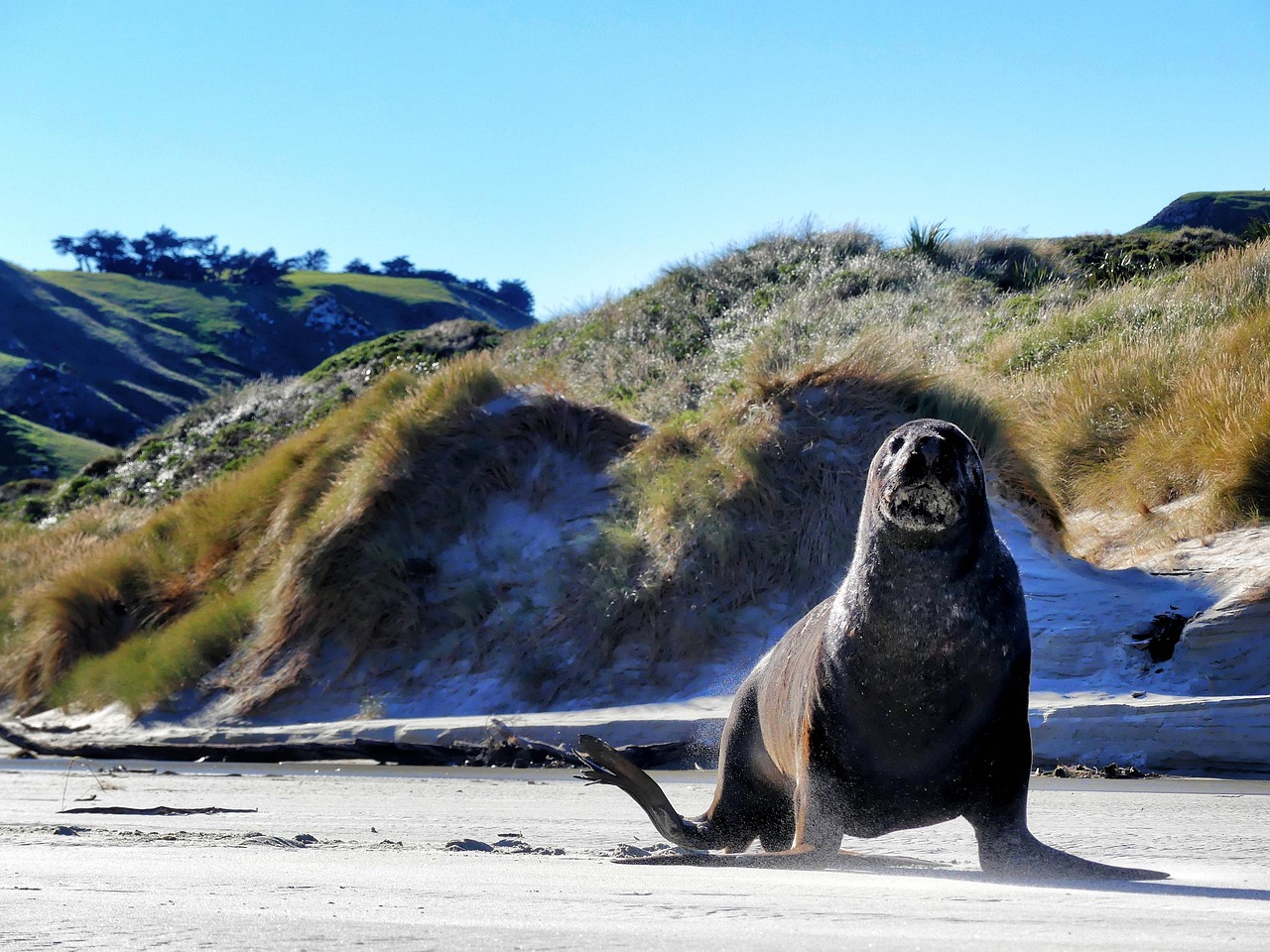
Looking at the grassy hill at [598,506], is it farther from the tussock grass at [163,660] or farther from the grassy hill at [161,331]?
the grassy hill at [161,331]

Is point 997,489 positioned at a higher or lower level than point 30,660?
higher

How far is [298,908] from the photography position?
312 centimetres

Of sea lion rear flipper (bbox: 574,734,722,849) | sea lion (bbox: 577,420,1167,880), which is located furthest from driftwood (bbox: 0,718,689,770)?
sea lion (bbox: 577,420,1167,880)

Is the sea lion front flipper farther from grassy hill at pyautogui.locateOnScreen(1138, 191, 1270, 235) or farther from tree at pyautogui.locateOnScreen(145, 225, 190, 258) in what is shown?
tree at pyautogui.locateOnScreen(145, 225, 190, 258)

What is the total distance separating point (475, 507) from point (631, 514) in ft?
6.25

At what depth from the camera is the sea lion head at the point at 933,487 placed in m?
4.25

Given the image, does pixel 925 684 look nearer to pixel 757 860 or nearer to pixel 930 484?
pixel 930 484

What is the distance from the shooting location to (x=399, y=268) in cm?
12762

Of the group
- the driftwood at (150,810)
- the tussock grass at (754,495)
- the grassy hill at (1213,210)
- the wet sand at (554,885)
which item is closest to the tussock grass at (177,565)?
the tussock grass at (754,495)

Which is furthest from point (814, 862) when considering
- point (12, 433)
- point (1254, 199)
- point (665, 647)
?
point (12, 433)

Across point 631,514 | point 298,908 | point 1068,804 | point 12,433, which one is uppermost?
point 12,433

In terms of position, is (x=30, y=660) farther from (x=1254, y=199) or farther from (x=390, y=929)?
(x=1254, y=199)

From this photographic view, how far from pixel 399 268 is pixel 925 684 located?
5017 inches

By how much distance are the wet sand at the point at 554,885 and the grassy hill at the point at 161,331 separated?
69781 millimetres
